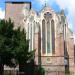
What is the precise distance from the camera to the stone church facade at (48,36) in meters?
62.1

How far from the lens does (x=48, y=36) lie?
6406cm

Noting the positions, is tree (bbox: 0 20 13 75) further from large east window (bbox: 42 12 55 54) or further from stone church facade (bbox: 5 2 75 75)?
large east window (bbox: 42 12 55 54)

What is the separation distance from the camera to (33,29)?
64938 mm

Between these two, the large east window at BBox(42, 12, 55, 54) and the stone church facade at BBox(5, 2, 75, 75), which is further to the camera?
the large east window at BBox(42, 12, 55, 54)

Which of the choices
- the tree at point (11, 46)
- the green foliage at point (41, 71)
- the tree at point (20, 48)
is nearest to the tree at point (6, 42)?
the tree at point (11, 46)

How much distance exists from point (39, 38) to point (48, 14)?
529 cm

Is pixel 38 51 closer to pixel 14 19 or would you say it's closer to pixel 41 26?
pixel 41 26

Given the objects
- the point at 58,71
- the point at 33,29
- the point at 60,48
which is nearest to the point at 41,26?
the point at 33,29

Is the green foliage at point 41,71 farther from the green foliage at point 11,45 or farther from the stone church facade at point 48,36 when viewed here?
the green foliage at point 11,45

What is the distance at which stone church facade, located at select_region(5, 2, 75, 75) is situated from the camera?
62.1 meters

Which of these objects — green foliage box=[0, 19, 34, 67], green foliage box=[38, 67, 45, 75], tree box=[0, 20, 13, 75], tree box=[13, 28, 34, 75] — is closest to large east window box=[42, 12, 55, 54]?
green foliage box=[38, 67, 45, 75]

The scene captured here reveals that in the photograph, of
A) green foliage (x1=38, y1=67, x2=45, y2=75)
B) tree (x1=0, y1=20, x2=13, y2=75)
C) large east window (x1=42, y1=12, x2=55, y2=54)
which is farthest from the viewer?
large east window (x1=42, y1=12, x2=55, y2=54)

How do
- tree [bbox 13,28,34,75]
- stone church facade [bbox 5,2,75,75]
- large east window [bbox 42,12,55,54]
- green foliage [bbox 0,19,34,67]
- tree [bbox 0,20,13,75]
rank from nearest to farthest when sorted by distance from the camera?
tree [bbox 0,20,13,75] < green foliage [bbox 0,19,34,67] < tree [bbox 13,28,34,75] < stone church facade [bbox 5,2,75,75] < large east window [bbox 42,12,55,54]

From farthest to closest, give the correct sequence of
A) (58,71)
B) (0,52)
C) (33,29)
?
(33,29) → (58,71) → (0,52)
